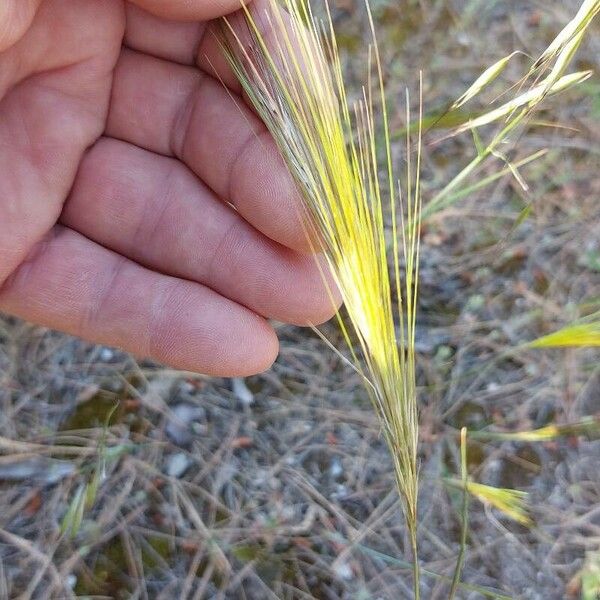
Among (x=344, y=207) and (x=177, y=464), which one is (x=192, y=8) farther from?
(x=177, y=464)

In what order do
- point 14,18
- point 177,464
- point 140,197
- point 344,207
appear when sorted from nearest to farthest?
1. point 344,207
2. point 14,18
3. point 140,197
4. point 177,464

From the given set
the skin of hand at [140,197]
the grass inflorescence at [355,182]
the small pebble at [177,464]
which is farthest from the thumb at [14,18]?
the small pebble at [177,464]

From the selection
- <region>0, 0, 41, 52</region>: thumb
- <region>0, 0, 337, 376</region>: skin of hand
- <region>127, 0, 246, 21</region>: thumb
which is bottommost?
<region>0, 0, 337, 376</region>: skin of hand

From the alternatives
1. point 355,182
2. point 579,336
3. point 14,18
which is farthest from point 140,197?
point 579,336

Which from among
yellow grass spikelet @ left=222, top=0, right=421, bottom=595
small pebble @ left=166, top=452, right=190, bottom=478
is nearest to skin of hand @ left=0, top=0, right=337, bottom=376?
yellow grass spikelet @ left=222, top=0, right=421, bottom=595

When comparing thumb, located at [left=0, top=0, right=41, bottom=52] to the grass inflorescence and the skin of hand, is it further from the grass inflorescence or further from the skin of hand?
the grass inflorescence

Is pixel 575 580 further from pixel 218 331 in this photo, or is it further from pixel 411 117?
pixel 411 117
